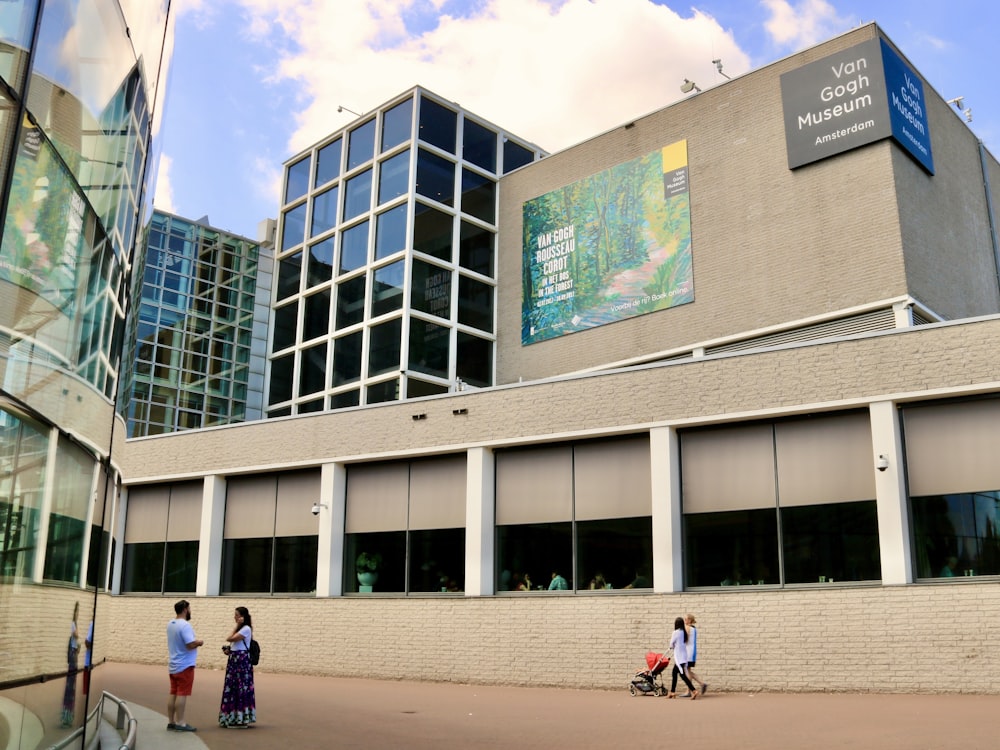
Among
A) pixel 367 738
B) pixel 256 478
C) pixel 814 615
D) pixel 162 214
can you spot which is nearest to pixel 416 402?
pixel 256 478

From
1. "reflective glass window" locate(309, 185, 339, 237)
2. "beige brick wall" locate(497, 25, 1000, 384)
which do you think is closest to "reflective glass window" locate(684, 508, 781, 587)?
"beige brick wall" locate(497, 25, 1000, 384)

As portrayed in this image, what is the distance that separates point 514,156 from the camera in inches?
1312

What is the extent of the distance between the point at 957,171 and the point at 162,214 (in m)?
27.6

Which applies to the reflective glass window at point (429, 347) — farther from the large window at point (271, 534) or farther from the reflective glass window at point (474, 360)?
the large window at point (271, 534)

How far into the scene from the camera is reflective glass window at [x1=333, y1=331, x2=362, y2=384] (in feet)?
99.1

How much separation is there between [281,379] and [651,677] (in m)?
19.8

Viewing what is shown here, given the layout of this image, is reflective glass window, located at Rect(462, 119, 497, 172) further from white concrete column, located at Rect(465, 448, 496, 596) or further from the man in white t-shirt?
the man in white t-shirt

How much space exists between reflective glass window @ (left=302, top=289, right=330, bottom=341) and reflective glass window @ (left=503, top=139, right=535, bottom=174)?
7.36m

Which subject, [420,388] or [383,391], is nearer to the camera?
[420,388]

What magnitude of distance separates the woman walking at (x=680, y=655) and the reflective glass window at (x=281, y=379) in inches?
761

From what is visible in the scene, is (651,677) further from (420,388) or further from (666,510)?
(420,388)

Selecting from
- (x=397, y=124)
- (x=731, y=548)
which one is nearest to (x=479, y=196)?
(x=397, y=124)

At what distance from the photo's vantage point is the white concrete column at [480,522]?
20328 millimetres

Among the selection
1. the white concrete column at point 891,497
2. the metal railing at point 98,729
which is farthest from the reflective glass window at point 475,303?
the metal railing at point 98,729
